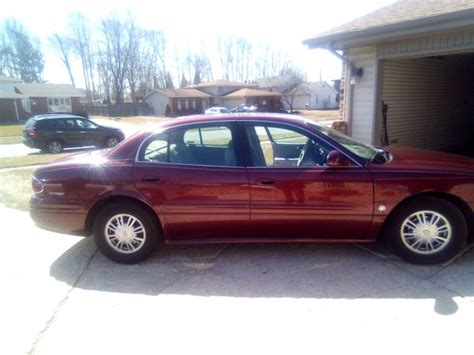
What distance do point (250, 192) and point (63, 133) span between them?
13.9 m

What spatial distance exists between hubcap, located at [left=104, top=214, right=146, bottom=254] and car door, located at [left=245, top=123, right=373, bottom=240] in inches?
47.5

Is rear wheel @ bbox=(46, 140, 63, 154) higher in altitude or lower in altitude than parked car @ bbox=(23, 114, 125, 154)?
lower

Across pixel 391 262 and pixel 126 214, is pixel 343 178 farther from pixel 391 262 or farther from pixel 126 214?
pixel 126 214

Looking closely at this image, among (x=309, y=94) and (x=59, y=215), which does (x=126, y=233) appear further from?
(x=309, y=94)

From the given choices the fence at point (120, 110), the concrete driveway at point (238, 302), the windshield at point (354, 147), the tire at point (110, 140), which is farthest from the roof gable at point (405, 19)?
the fence at point (120, 110)

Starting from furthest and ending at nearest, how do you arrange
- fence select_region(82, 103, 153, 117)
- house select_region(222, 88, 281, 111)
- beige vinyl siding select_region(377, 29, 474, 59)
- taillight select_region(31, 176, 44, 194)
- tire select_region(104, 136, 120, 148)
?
house select_region(222, 88, 281, 111)
fence select_region(82, 103, 153, 117)
tire select_region(104, 136, 120, 148)
beige vinyl siding select_region(377, 29, 474, 59)
taillight select_region(31, 176, 44, 194)

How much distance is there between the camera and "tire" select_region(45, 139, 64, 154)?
14772 millimetres

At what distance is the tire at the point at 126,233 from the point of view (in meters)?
3.73

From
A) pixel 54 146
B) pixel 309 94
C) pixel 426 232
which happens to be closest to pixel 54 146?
pixel 54 146

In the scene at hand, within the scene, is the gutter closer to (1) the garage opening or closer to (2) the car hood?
(1) the garage opening

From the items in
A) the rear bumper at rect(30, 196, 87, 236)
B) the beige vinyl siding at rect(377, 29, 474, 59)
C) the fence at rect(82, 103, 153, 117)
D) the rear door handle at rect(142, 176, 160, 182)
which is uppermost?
the beige vinyl siding at rect(377, 29, 474, 59)

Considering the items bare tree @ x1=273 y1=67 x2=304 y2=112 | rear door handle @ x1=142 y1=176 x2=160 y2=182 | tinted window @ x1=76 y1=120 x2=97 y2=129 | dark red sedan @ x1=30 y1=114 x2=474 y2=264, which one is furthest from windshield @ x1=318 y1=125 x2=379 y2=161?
bare tree @ x1=273 y1=67 x2=304 y2=112

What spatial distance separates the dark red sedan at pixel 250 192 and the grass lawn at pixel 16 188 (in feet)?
9.91

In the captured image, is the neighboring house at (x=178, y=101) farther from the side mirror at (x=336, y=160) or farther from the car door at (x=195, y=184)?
the side mirror at (x=336, y=160)
